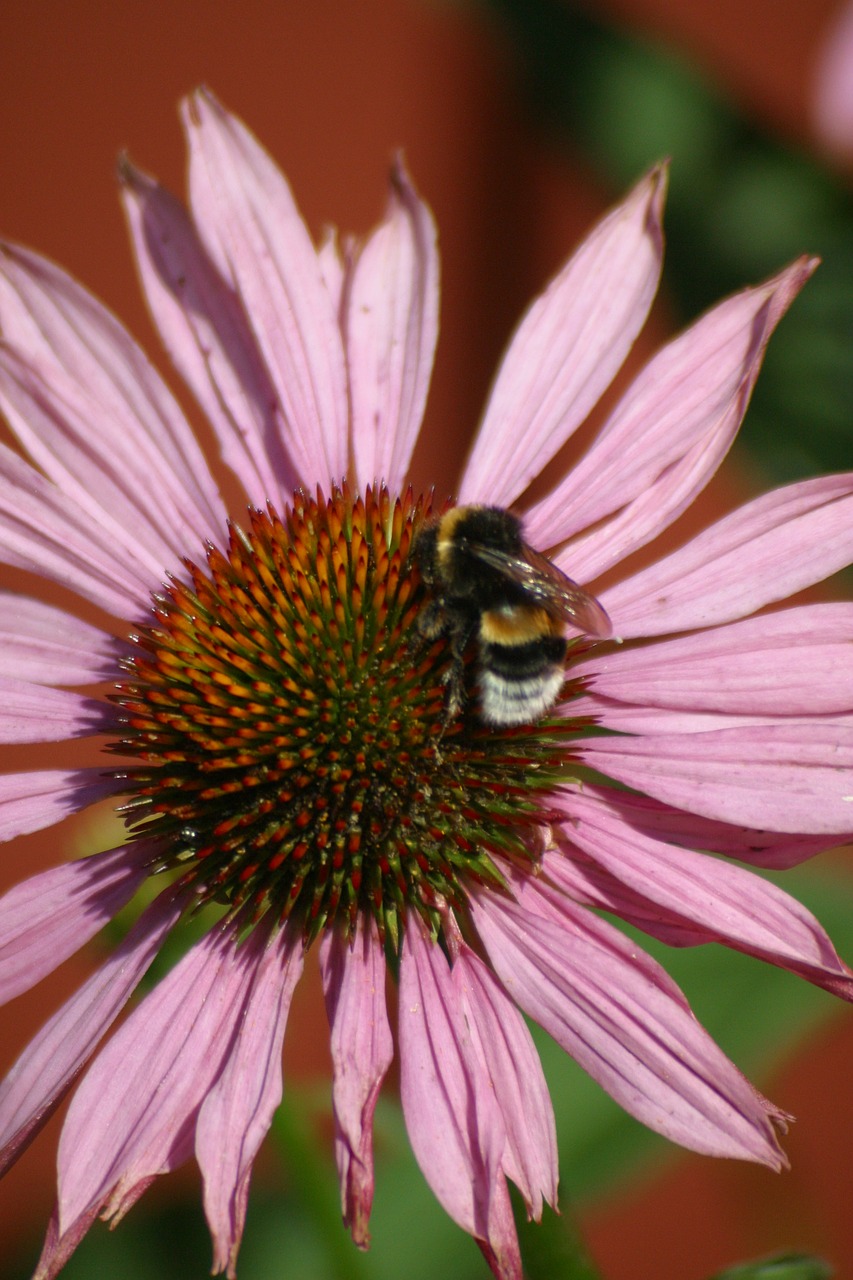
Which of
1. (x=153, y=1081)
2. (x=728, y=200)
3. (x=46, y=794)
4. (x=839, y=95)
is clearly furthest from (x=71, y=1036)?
(x=839, y=95)

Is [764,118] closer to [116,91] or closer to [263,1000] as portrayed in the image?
[263,1000]

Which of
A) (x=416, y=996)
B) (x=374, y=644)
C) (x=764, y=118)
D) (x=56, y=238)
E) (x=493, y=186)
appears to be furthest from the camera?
(x=493, y=186)

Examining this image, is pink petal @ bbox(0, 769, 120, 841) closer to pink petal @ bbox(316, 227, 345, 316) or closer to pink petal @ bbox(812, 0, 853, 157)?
pink petal @ bbox(316, 227, 345, 316)

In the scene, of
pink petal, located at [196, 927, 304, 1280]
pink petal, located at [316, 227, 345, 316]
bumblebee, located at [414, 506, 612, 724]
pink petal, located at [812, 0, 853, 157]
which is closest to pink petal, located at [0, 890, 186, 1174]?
pink petal, located at [196, 927, 304, 1280]

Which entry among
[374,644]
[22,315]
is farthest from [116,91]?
[374,644]

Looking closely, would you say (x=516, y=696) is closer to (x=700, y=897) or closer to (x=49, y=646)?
(x=700, y=897)

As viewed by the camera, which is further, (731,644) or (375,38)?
(375,38)
